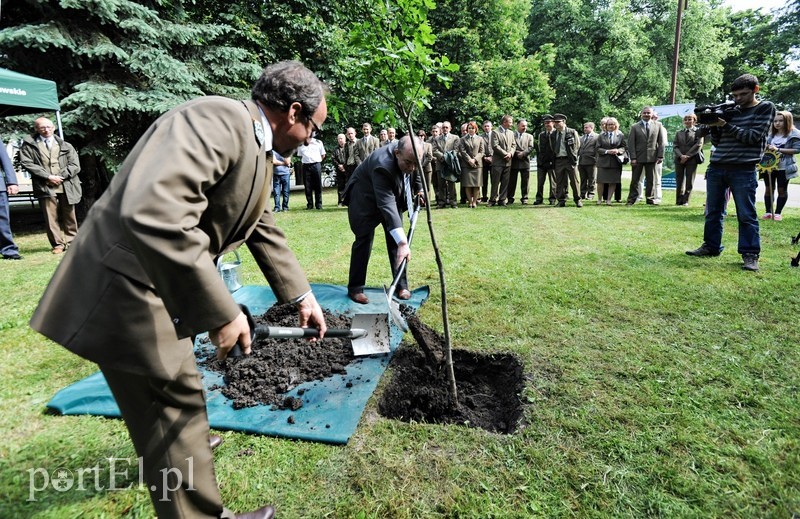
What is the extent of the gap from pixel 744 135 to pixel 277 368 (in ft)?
20.7

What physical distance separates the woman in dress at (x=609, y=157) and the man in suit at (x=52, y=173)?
41.0ft

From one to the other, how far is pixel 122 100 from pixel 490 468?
1064 centimetres

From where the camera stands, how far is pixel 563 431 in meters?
2.73

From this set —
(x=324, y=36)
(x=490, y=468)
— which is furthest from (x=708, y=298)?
(x=324, y=36)

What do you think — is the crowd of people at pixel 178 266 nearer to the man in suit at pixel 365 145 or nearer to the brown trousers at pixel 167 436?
the brown trousers at pixel 167 436

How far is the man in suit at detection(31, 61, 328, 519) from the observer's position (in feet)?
4.69

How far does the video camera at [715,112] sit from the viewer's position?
580cm

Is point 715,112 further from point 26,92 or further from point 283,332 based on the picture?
point 26,92

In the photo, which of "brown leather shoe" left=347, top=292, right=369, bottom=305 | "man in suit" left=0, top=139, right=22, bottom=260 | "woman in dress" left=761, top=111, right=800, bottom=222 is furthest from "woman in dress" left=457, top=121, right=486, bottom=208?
"man in suit" left=0, top=139, right=22, bottom=260

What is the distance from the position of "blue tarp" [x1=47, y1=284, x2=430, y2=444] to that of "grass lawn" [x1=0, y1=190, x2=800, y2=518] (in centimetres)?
9

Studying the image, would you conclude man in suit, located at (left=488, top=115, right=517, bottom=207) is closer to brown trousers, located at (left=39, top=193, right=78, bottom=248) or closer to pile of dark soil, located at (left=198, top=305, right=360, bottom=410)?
pile of dark soil, located at (left=198, top=305, right=360, bottom=410)

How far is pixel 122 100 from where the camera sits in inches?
373

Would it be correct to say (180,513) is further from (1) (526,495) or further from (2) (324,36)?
(2) (324,36)

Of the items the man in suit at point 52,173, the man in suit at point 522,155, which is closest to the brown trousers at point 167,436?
the man in suit at point 52,173
